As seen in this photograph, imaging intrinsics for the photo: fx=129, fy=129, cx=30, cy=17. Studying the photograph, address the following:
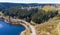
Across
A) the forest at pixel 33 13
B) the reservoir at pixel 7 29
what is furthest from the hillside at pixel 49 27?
the reservoir at pixel 7 29

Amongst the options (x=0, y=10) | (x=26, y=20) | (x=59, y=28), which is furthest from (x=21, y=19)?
(x=59, y=28)

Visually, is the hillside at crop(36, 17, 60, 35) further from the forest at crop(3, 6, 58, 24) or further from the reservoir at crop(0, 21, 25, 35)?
the reservoir at crop(0, 21, 25, 35)

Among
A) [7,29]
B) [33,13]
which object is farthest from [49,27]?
[7,29]

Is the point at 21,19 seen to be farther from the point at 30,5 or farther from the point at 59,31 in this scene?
the point at 59,31

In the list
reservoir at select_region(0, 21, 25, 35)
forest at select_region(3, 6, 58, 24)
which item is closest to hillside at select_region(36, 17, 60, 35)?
forest at select_region(3, 6, 58, 24)

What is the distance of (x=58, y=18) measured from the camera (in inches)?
38.1

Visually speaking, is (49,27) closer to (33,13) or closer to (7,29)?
(33,13)

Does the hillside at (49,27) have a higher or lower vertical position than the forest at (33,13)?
lower

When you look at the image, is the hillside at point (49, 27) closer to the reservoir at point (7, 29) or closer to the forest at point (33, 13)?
the forest at point (33, 13)

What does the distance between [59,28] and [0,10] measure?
472 millimetres

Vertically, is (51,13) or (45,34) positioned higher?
(51,13)

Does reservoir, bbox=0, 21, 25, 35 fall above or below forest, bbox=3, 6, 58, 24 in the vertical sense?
below

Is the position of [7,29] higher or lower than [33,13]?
lower

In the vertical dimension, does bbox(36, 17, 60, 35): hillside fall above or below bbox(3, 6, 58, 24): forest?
below
